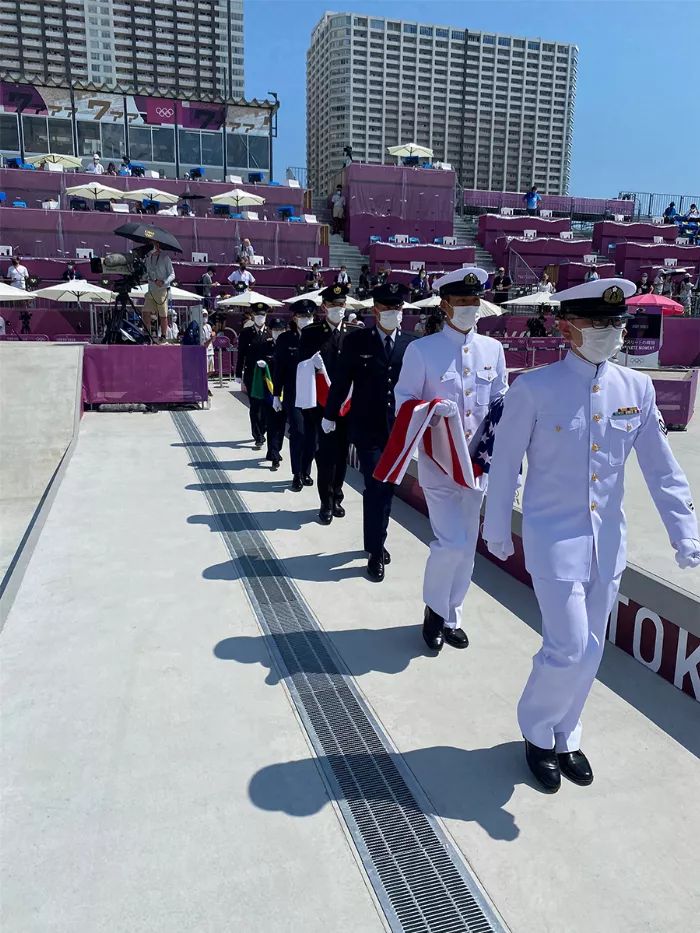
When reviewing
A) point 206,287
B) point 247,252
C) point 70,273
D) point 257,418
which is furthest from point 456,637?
point 247,252

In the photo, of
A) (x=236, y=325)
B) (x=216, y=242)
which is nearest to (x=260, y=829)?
(x=236, y=325)

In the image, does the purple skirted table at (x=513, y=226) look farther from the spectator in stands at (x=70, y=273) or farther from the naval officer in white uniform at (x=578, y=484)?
the naval officer in white uniform at (x=578, y=484)

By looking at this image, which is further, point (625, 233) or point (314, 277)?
point (625, 233)

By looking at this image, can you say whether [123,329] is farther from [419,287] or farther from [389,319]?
[419,287]

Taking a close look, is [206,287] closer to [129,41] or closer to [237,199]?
[237,199]

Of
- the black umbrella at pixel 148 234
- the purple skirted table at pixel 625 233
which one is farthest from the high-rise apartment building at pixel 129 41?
the black umbrella at pixel 148 234

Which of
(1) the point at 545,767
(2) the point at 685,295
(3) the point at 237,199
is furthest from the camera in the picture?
(3) the point at 237,199

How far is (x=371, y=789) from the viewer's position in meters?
2.78

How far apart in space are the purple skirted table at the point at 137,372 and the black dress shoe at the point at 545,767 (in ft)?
35.5

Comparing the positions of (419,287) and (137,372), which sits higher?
(419,287)

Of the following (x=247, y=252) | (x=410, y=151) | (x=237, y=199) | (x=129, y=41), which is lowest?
(x=247, y=252)

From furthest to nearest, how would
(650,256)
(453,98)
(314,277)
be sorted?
(453,98)
(650,256)
(314,277)

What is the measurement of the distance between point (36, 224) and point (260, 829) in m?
26.5

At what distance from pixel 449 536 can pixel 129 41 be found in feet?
393
